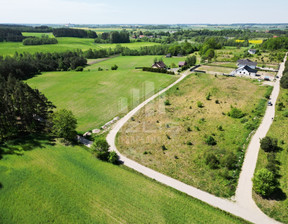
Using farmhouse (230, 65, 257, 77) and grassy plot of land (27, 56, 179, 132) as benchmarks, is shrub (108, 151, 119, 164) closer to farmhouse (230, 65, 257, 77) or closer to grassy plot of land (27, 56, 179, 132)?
grassy plot of land (27, 56, 179, 132)

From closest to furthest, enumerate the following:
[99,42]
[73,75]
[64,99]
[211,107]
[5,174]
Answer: [5,174] < [211,107] < [64,99] < [73,75] < [99,42]

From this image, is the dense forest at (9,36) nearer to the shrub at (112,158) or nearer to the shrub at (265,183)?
the shrub at (112,158)

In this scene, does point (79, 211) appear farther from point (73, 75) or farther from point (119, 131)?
point (73, 75)

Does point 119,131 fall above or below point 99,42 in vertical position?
below

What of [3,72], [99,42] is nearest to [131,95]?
[3,72]

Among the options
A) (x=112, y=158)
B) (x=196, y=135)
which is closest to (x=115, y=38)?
(x=196, y=135)

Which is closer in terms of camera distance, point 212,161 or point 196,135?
point 212,161

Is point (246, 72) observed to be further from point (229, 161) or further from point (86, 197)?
point (86, 197)
